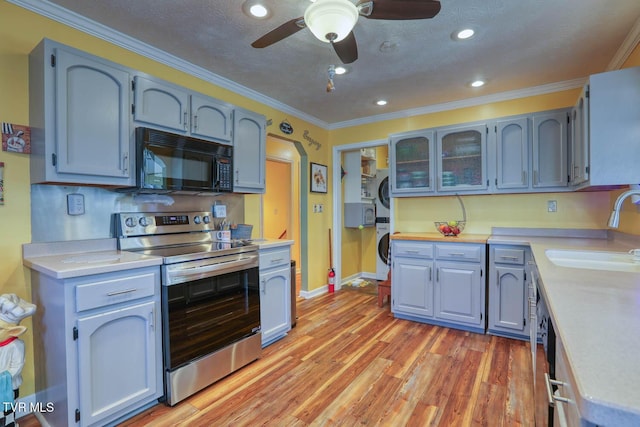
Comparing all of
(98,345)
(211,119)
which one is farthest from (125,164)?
(98,345)

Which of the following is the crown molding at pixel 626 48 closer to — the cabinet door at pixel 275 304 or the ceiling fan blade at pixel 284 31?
the ceiling fan blade at pixel 284 31

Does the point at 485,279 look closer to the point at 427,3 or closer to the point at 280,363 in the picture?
the point at 280,363

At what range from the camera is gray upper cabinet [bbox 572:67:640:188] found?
6.31ft

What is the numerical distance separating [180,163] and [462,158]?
2.71 meters

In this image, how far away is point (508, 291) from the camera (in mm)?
2814

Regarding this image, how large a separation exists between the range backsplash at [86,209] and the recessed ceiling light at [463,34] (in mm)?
2440

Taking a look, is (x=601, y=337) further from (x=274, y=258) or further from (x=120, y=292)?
(x=274, y=258)

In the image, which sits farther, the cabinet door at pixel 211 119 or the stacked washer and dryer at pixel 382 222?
the stacked washer and dryer at pixel 382 222

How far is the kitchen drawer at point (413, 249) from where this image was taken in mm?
3166

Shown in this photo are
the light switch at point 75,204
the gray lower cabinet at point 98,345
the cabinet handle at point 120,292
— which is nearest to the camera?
the gray lower cabinet at point 98,345

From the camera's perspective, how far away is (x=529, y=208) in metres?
3.19

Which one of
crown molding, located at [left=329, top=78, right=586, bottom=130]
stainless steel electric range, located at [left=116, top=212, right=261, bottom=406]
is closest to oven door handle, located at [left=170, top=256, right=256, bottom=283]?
stainless steel electric range, located at [left=116, top=212, right=261, bottom=406]

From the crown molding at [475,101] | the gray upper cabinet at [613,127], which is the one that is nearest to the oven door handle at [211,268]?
the gray upper cabinet at [613,127]

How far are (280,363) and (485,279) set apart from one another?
79.3 inches
